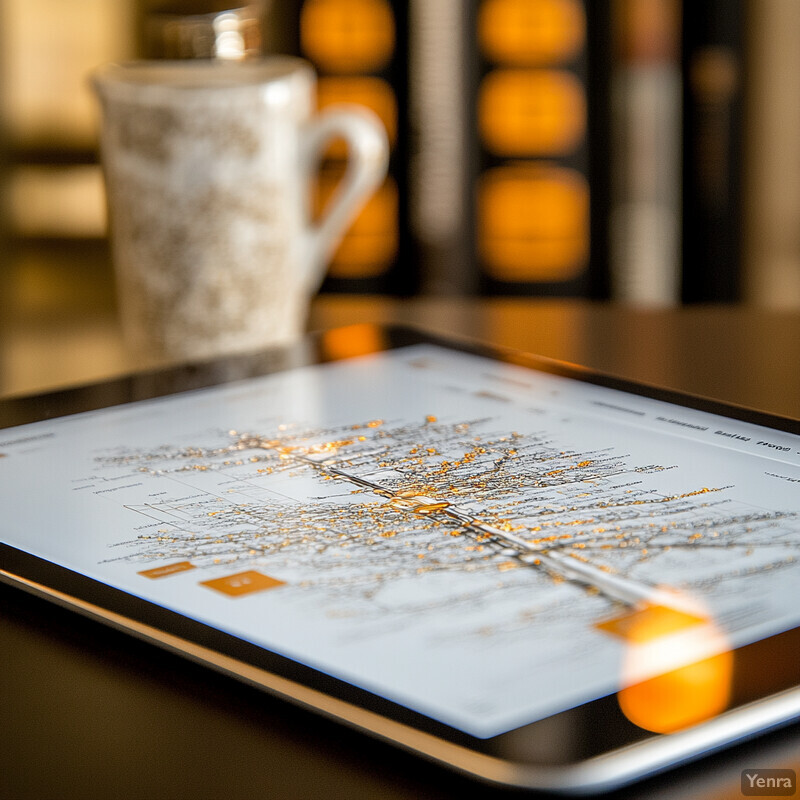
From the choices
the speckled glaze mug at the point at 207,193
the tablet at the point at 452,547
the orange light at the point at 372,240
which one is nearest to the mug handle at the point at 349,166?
the speckled glaze mug at the point at 207,193

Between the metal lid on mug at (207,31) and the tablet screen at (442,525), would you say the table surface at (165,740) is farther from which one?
the metal lid on mug at (207,31)

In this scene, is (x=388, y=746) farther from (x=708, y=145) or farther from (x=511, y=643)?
(x=708, y=145)

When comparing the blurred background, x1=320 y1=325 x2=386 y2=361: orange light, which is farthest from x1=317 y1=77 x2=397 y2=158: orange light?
x1=320 y1=325 x2=386 y2=361: orange light

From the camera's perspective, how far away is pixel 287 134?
55 cm

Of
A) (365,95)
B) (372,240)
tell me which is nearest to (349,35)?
(365,95)

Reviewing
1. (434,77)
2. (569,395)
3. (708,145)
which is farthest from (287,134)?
(708,145)

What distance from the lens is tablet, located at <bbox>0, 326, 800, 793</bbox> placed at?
23 cm

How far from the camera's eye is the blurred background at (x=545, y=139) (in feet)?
2.82

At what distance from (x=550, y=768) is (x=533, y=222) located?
0.73 meters

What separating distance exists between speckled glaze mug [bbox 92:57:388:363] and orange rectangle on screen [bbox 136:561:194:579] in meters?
0.27

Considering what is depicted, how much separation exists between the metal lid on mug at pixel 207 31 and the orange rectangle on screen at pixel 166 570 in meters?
0.35

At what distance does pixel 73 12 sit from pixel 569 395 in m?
0.43

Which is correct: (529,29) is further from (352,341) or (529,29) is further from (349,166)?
(352,341)

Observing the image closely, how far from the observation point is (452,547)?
0.30m
